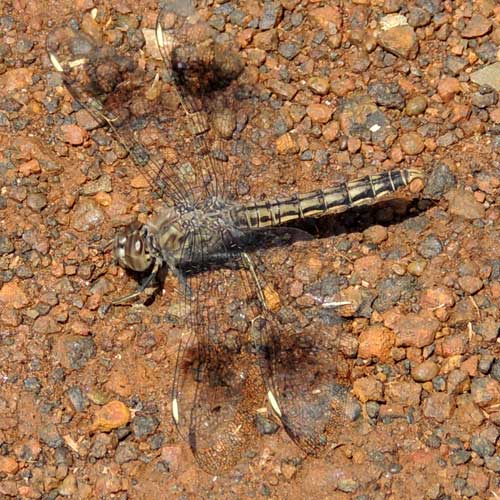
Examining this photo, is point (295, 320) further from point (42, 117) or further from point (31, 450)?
point (42, 117)

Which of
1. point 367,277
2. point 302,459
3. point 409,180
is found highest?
point 409,180

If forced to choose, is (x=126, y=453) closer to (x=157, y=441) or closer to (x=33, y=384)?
(x=157, y=441)

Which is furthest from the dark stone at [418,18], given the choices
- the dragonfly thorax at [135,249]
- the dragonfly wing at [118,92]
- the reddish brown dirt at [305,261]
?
the dragonfly thorax at [135,249]

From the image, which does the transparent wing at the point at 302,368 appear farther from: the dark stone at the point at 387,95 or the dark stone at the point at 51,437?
the dark stone at the point at 387,95

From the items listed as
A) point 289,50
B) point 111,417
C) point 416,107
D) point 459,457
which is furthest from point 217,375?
point 289,50

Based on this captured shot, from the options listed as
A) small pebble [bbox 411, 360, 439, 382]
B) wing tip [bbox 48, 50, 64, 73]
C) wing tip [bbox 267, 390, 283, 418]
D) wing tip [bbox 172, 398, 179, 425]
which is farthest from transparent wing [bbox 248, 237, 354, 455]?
wing tip [bbox 48, 50, 64, 73]

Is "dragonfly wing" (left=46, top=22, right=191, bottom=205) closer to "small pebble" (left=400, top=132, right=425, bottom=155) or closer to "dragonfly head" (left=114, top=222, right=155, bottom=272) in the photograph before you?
"dragonfly head" (left=114, top=222, right=155, bottom=272)

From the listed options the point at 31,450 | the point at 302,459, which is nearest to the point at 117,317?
the point at 31,450
